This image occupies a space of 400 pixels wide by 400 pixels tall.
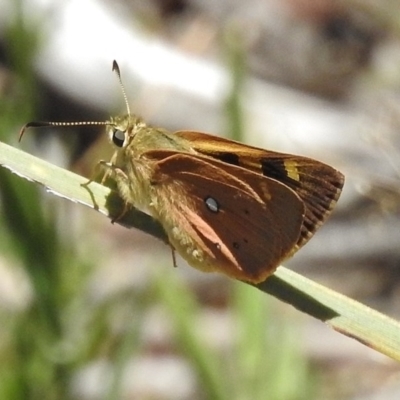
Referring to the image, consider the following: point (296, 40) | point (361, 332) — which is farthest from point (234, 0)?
point (361, 332)

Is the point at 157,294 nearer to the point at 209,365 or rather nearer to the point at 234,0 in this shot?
the point at 209,365

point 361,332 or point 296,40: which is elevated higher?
point 361,332

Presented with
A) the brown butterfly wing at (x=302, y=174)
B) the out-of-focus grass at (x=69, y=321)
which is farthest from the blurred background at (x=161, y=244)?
the brown butterfly wing at (x=302, y=174)

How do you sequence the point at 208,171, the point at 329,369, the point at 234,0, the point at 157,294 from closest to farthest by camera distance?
the point at 208,171
the point at 157,294
the point at 329,369
the point at 234,0

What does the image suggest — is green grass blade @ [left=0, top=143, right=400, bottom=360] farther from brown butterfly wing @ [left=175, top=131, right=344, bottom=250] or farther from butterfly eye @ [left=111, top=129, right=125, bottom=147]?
butterfly eye @ [left=111, top=129, right=125, bottom=147]

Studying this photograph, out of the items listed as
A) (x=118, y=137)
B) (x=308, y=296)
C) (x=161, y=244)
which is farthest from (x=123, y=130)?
(x=161, y=244)

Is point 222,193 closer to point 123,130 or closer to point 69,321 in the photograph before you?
point 123,130

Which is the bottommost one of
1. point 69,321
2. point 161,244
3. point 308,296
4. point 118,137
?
point 161,244
